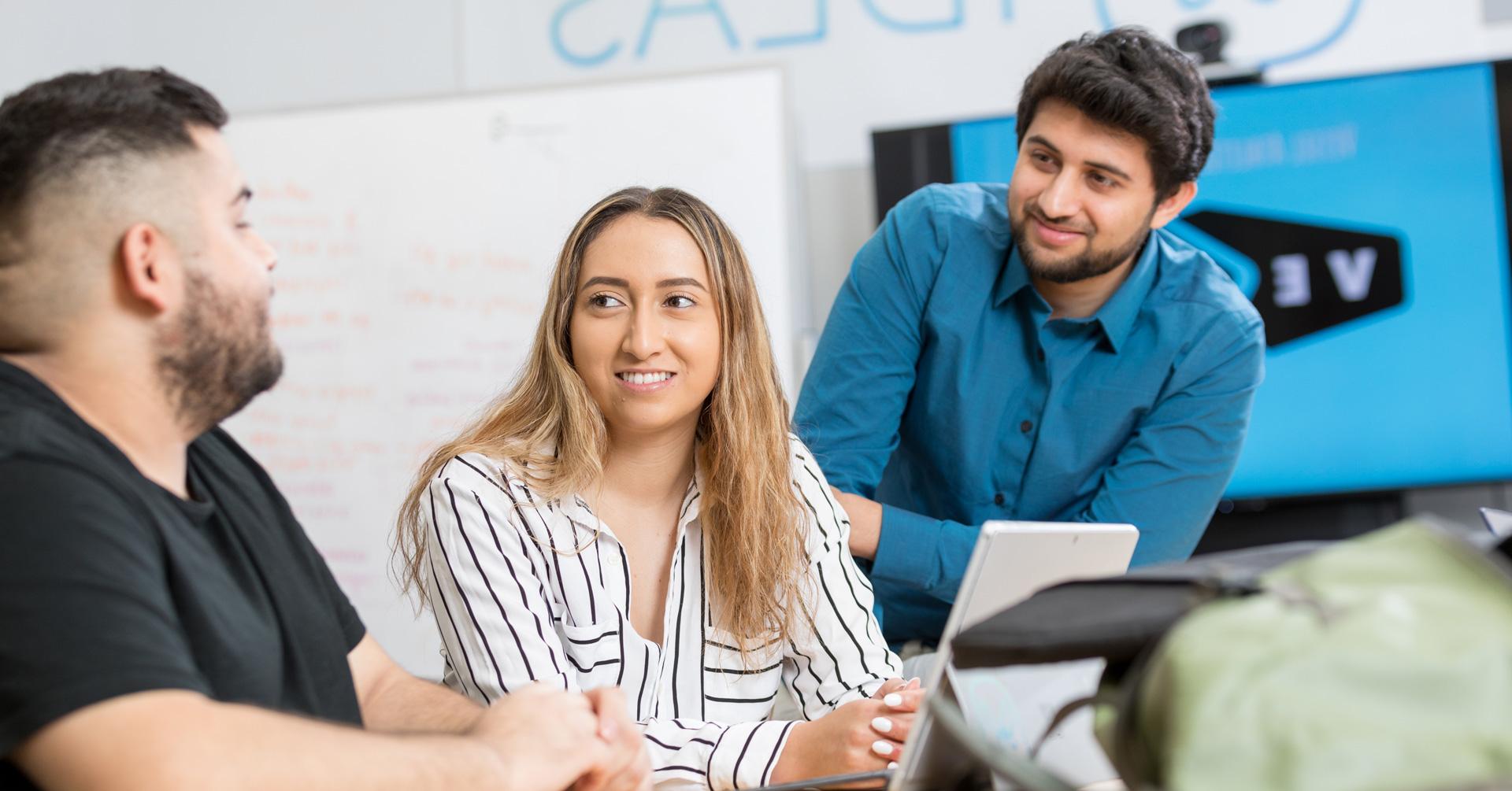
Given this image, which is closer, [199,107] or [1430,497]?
[199,107]

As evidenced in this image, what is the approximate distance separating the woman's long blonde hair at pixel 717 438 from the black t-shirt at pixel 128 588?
14.8 inches

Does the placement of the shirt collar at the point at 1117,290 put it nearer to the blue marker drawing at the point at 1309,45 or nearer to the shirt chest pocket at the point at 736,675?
the shirt chest pocket at the point at 736,675

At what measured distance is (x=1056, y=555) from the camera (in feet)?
3.38

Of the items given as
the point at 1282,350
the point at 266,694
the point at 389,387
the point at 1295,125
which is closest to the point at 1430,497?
the point at 1282,350

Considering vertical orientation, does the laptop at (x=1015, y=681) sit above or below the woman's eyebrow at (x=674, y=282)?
below

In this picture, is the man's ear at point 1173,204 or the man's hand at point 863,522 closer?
the man's hand at point 863,522

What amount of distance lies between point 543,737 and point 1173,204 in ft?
4.68

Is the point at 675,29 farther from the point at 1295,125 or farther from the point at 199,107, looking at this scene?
the point at 199,107

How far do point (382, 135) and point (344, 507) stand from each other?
92cm

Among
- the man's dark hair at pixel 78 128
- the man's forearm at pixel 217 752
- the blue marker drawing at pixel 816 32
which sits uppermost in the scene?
the blue marker drawing at pixel 816 32

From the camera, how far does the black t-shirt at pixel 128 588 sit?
751 mm

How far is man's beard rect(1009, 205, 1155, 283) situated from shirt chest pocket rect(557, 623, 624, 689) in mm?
880

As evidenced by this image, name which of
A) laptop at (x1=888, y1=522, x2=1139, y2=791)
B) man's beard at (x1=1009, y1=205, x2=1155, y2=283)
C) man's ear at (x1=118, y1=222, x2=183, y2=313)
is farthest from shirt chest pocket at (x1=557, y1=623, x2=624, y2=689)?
man's beard at (x1=1009, y1=205, x2=1155, y2=283)

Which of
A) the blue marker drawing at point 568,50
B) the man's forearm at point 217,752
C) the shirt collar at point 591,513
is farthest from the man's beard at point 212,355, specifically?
the blue marker drawing at point 568,50
